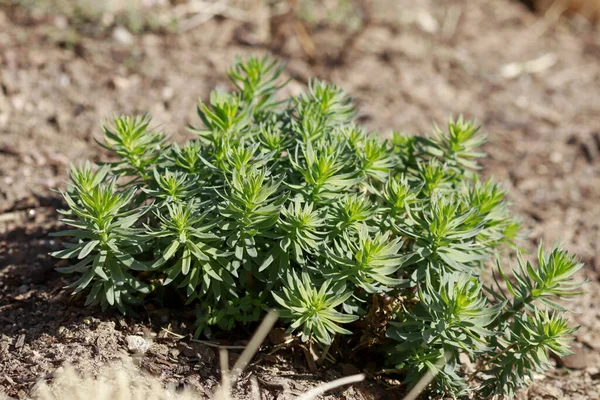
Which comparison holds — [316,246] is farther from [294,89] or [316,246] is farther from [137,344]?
[294,89]

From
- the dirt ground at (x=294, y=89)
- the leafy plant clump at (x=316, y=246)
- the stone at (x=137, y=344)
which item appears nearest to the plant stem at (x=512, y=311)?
the leafy plant clump at (x=316, y=246)

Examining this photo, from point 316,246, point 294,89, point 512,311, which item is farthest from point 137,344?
point 294,89

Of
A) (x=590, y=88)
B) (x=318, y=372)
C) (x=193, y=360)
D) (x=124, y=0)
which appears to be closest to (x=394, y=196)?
(x=318, y=372)

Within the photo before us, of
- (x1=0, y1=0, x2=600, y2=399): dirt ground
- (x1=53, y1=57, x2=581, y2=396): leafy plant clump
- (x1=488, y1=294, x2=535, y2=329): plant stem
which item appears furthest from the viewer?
(x1=0, y1=0, x2=600, y2=399): dirt ground

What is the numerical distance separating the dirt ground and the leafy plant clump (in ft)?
0.79

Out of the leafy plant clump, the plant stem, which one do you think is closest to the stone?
the leafy plant clump

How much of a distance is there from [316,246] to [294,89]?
296cm

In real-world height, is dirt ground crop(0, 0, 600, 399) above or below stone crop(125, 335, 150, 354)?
above

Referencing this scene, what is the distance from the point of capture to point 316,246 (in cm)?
275

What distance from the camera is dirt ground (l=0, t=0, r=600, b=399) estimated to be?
300 centimetres

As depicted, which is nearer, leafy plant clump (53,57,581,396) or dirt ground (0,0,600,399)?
leafy plant clump (53,57,581,396)

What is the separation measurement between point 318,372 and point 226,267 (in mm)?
661

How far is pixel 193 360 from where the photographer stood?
2973 millimetres

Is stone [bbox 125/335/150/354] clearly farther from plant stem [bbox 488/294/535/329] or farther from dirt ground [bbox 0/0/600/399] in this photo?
plant stem [bbox 488/294/535/329]
